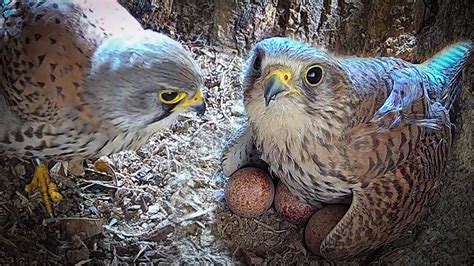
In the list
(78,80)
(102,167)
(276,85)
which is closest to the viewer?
(276,85)

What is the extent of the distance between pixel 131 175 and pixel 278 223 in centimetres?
65

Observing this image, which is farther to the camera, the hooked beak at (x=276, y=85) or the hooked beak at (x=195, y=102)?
the hooked beak at (x=195, y=102)

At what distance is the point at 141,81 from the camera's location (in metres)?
2.29

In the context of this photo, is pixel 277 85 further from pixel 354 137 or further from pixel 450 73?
pixel 450 73

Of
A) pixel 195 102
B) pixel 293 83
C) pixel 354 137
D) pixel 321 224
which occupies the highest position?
pixel 293 83

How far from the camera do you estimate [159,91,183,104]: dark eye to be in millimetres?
2316

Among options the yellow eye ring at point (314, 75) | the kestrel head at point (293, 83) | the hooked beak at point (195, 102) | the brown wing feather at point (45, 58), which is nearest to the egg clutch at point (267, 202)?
the kestrel head at point (293, 83)

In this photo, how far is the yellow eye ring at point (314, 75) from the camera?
2.28 metres

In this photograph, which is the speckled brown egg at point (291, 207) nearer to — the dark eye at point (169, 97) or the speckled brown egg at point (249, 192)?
the speckled brown egg at point (249, 192)

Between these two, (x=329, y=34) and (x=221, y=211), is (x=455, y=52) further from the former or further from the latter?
(x=221, y=211)

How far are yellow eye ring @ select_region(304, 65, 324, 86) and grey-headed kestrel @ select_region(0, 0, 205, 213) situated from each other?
1.21 ft

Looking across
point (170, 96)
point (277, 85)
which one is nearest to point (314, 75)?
point (277, 85)

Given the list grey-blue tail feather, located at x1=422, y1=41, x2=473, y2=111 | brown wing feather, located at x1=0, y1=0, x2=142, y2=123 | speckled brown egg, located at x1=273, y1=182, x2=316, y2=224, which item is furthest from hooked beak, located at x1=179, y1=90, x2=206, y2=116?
grey-blue tail feather, located at x1=422, y1=41, x2=473, y2=111

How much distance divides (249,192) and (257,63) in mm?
592
